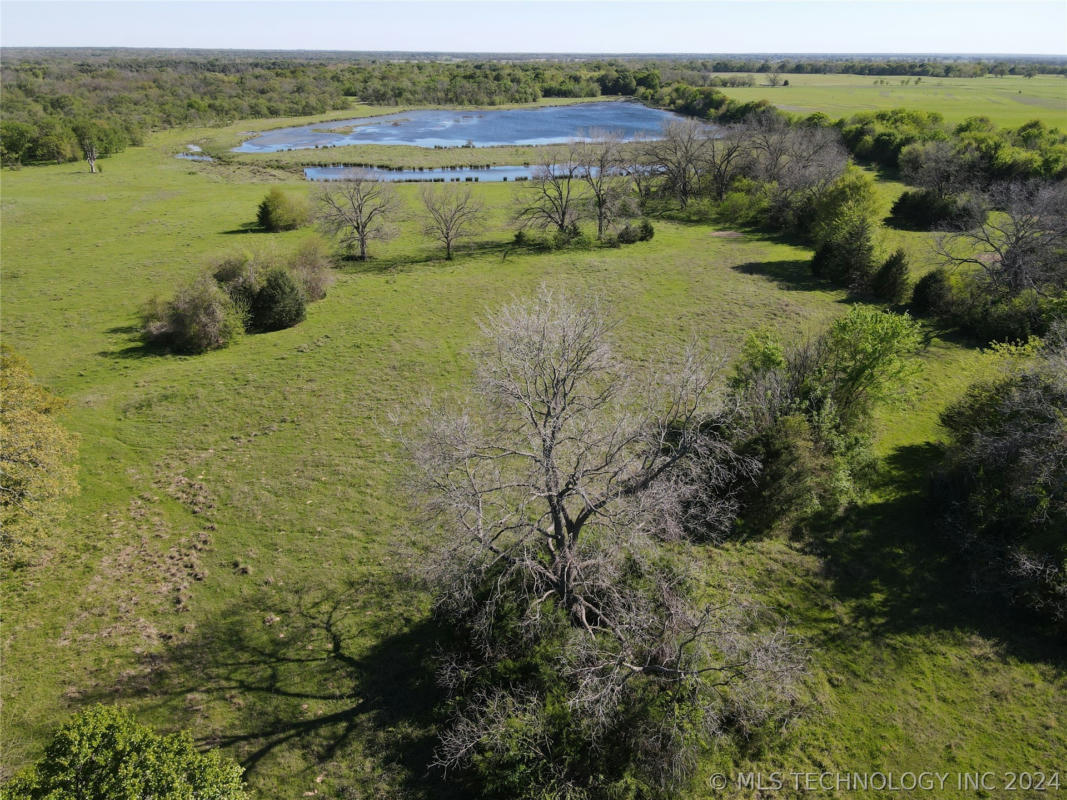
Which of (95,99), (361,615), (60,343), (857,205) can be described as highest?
(95,99)

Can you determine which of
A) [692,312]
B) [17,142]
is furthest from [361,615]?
[17,142]

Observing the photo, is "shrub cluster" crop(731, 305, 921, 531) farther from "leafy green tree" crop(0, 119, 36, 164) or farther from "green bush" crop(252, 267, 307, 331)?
"leafy green tree" crop(0, 119, 36, 164)

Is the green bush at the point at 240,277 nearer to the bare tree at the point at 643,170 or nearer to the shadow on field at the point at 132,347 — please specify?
the shadow on field at the point at 132,347

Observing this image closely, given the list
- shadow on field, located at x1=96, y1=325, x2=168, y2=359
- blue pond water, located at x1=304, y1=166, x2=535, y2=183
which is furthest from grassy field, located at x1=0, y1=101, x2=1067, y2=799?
blue pond water, located at x1=304, y1=166, x2=535, y2=183

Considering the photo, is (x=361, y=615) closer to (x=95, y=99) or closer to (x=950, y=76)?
(x=95, y=99)

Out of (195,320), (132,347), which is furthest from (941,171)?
(132,347)

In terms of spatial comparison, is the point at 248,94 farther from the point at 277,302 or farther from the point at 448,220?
the point at 277,302
